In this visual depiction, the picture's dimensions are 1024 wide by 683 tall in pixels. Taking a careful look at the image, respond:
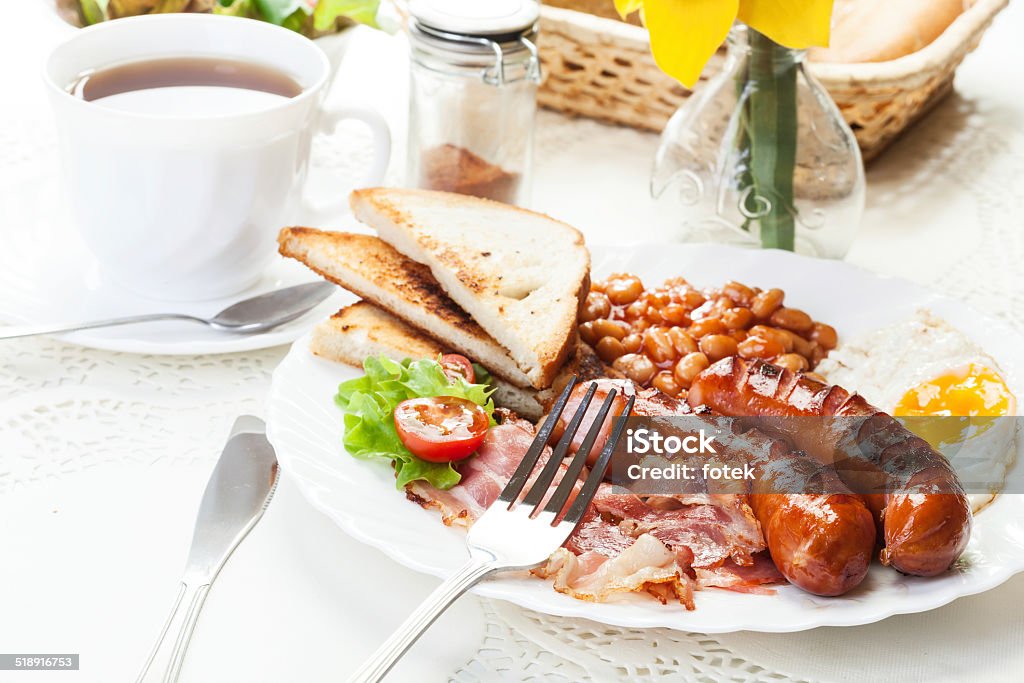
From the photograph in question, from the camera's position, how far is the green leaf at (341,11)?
2551 mm

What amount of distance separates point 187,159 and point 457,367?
2.05ft

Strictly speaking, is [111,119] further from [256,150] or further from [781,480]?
[781,480]

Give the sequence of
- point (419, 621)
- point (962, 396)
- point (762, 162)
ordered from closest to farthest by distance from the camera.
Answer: point (419, 621), point (962, 396), point (762, 162)

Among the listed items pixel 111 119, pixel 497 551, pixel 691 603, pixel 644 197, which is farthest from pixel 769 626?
pixel 644 197

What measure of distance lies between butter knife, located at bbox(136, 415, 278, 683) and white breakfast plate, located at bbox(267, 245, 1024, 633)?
0.27ft

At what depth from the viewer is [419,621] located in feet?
4.27

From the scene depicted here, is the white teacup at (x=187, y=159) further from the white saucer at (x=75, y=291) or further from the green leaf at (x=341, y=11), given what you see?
the green leaf at (x=341, y=11)

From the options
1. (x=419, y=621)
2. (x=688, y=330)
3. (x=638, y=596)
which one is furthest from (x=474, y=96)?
(x=419, y=621)

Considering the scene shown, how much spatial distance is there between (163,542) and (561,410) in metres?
0.63

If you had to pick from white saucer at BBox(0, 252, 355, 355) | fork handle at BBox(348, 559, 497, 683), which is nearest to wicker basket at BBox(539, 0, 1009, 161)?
white saucer at BBox(0, 252, 355, 355)

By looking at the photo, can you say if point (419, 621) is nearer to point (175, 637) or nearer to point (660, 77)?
point (175, 637)

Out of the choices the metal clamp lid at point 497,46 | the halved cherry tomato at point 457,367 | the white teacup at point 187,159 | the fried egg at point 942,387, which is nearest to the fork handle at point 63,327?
the white teacup at point 187,159

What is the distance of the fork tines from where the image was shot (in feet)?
5.03

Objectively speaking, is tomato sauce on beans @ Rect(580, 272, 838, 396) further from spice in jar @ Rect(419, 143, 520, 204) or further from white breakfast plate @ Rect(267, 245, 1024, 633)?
spice in jar @ Rect(419, 143, 520, 204)
